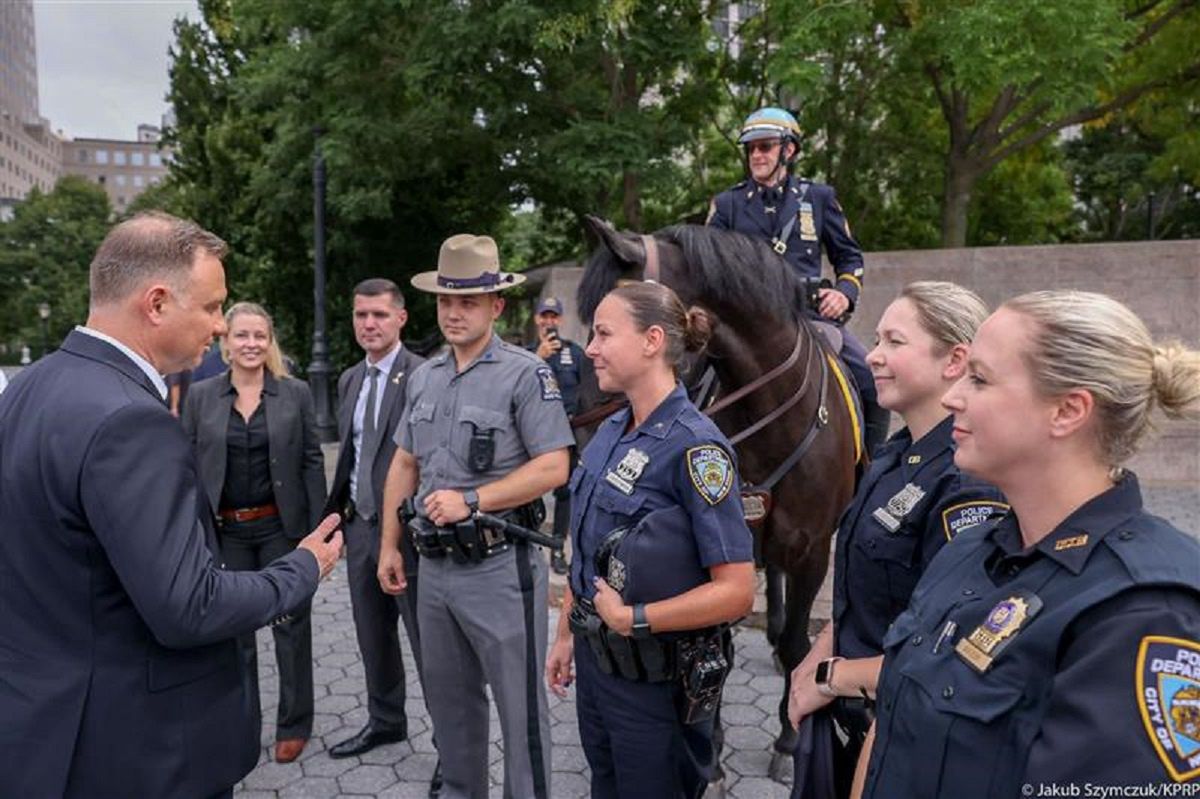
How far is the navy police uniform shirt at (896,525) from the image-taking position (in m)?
1.91

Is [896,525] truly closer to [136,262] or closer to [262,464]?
[136,262]

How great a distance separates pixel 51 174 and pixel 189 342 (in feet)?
450

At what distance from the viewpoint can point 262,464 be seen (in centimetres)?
397

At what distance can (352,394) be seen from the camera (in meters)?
4.19

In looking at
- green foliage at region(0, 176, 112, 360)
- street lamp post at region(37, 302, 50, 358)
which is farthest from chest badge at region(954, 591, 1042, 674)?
street lamp post at region(37, 302, 50, 358)

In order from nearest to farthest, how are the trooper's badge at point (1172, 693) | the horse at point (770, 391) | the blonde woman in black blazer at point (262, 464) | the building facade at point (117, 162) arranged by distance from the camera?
the trooper's badge at point (1172, 693), the horse at point (770, 391), the blonde woman in black blazer at point (262, 464), the building facade at point (117, 162)

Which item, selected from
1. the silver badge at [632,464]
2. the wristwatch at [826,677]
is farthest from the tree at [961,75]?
the wristwatch at [826,677]

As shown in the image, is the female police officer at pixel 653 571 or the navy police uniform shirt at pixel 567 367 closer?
the female police officer at pixel 653 571

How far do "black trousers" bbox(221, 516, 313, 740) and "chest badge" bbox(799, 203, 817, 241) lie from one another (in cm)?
303

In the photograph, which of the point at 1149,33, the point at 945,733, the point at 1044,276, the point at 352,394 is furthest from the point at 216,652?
the point at 1149,33

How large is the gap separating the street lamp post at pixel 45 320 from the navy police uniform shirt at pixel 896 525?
5316 centimetres

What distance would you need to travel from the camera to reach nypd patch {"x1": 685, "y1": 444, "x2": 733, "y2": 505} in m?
2.32

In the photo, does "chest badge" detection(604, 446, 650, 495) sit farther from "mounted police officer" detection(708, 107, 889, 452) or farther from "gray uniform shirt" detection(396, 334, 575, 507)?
"mounted police officer" detection(708, 107, 889, 452)

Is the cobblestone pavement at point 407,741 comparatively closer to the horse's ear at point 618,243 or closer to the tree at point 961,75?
the horse's ear at point 618,243
